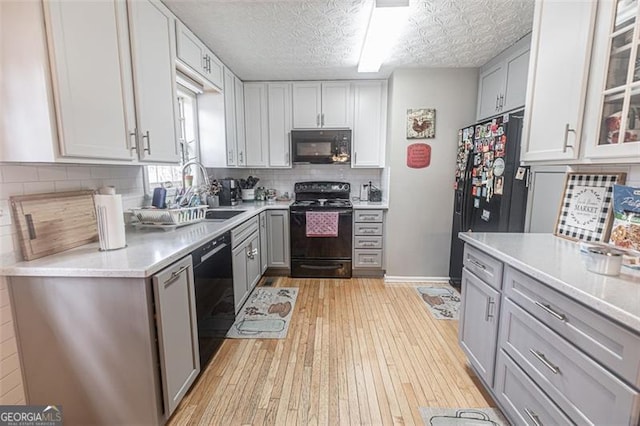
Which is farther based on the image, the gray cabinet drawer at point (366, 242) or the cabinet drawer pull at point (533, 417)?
the gray cabinet drawer at point (366, 242)

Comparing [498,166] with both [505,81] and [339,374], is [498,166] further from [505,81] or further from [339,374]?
[339,374]

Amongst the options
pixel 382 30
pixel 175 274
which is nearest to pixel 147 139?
pixel 175 274

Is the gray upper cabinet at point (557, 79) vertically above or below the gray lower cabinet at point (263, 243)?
above

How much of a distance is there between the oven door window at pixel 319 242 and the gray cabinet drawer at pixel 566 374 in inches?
83.6

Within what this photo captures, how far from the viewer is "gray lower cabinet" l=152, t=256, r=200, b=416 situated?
1.37 metres

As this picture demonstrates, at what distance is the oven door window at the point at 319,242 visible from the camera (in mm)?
3486

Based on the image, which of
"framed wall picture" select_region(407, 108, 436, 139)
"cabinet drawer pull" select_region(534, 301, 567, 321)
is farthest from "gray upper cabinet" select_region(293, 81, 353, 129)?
"cabinet drawer pull" select_region(534, 301, 567, 321)

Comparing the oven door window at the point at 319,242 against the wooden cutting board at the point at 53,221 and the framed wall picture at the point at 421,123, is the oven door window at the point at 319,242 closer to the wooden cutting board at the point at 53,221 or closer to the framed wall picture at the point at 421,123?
the framed wall picture at the point at 421,123

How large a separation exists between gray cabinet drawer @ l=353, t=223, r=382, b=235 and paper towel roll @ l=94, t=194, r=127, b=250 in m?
2.55

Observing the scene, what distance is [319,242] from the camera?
139 inches

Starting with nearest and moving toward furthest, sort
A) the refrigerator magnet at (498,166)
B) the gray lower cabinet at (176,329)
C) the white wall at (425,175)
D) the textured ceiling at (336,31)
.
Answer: the gray lower cabinet at (176,329), the textured ceiling at (336,31), the refrigerator magnet at (498,166), the white wall at (425,175)

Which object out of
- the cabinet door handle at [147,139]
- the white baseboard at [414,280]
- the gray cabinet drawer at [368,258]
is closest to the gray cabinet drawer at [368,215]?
the gray cabinet drawer at [368,258]

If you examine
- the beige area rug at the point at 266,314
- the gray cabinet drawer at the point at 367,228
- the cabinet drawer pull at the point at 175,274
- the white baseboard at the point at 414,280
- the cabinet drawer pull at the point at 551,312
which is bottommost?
the beige area rug at the point at 266,314

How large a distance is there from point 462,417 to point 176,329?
5.46ft
